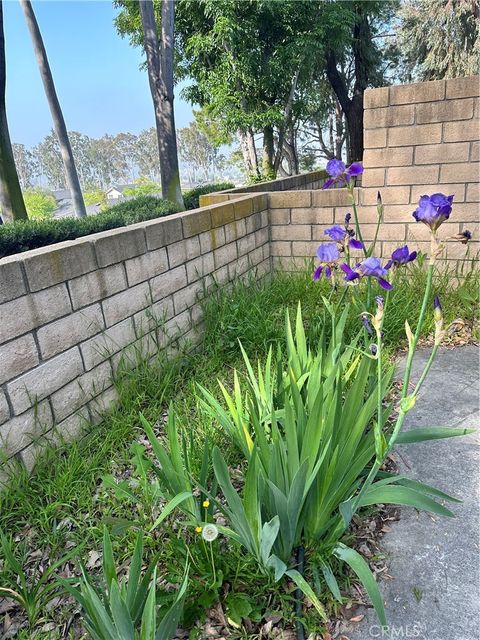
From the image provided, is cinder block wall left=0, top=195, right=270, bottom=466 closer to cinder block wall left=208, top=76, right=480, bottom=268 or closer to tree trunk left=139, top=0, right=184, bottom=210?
cinder block wall left=208, top=76, right=480, bottom=268

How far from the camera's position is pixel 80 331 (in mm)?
2152

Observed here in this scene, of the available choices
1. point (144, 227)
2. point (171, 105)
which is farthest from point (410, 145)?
point (171, 105)

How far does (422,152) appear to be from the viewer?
357cm

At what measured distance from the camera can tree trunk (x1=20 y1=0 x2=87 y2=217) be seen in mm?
10688

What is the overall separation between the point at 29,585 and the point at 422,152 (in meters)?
3.73

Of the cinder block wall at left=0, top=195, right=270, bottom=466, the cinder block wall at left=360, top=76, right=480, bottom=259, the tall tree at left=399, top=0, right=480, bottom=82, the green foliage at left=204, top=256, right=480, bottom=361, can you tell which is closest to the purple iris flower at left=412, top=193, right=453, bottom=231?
the green foliage at left=204, top=256, right=480, bottom=361

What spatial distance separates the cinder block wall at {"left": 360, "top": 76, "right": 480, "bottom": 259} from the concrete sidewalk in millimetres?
1896

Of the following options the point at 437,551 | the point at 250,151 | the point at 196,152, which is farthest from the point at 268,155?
the point at 196,152

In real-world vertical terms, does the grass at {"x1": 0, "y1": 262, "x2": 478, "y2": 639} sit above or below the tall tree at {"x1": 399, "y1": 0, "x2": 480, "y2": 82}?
below

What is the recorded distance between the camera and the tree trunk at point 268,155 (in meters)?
16.5

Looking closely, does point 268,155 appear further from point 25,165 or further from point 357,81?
point 25,165

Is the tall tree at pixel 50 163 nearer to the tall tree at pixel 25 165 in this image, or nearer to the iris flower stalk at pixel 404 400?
the tall tree at pixel 25 165

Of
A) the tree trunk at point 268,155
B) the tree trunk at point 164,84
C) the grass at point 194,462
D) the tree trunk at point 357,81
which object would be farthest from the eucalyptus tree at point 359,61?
the grass at point 194,462

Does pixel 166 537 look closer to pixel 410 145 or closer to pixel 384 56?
pixel 410 145
